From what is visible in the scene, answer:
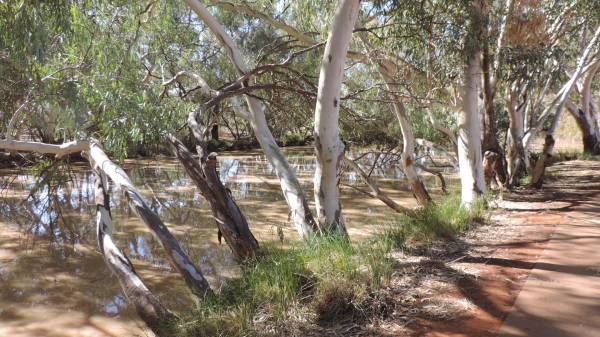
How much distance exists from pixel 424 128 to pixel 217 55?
19.1 feet

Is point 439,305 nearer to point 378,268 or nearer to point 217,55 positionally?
point 378,268

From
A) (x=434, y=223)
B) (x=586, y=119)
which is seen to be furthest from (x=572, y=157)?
(x=434, y=223)

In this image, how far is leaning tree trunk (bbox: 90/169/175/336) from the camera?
12.1 ft

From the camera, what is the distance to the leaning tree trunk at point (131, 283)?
368 cm

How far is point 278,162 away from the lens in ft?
18.5

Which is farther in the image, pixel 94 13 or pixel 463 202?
pixel 94 13

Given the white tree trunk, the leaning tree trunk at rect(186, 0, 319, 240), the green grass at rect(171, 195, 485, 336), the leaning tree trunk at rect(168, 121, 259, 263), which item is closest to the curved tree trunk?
the leaning tree trunk at rect(186, 0, 319, 240)

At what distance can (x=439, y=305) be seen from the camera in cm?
343

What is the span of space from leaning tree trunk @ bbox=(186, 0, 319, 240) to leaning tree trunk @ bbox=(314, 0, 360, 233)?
0.22 m

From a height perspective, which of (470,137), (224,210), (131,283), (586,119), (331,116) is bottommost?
(131,283)

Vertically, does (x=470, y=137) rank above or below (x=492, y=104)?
below

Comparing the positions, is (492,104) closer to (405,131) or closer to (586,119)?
(405,131)

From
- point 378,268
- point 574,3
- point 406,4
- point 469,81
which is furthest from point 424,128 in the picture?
point 378,268

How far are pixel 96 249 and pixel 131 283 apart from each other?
12.5ft
